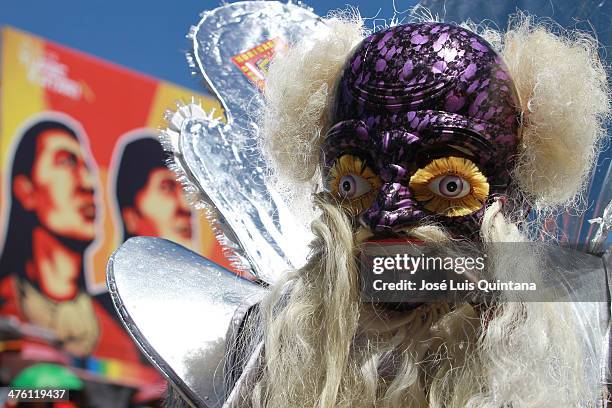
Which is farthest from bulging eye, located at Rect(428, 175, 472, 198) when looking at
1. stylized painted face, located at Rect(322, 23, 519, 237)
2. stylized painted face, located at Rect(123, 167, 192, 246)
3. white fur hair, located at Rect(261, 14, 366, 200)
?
stylized painted face, located at Rect(123, 167, 192, 246)

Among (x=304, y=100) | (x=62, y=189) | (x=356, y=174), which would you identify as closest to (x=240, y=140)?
(x=304, y=100)

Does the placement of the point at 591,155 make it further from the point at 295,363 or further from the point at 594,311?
the point at 295,363

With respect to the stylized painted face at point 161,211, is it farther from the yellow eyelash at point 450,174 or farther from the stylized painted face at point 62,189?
the yellow eyelash at point 450,174

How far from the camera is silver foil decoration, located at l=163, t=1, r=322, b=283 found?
3.82 ft

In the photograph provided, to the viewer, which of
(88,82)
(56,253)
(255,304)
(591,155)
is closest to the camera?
(591,155)

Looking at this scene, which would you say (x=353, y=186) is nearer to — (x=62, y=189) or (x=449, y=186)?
(x=449, y=186)

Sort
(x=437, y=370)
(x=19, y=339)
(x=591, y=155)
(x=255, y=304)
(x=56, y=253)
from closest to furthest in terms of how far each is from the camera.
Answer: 1. (x=437, y=370)
2. (x=591, y=155)
3. (x=255, y=304)
4. (x=19, y=339)
5. (x=56, y=253)

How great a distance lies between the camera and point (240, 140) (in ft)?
4.11

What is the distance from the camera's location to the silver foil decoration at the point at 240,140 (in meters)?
1.16

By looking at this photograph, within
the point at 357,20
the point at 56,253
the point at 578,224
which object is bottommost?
the point at 578,224

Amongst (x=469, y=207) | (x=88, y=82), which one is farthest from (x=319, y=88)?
(x=88, y=82)

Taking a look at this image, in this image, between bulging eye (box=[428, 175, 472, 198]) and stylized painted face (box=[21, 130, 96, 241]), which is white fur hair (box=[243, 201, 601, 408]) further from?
stylized painted face (box=[21, 130, 96, 241])

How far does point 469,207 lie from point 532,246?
9cm

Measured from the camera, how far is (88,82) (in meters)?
3.43
